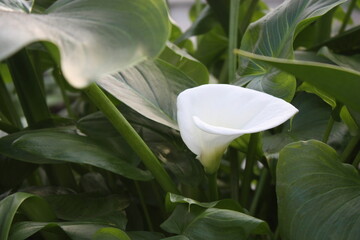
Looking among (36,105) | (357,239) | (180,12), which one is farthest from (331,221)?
(180,12)

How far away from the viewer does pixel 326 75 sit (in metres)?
0.27

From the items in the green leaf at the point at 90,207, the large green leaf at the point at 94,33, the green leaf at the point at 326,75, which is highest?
the large green leaf at the point at 94,33

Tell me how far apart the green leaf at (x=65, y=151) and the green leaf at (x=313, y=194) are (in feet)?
0.32

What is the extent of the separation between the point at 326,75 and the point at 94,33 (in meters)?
0.12

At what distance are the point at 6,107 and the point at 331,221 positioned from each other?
351 mm

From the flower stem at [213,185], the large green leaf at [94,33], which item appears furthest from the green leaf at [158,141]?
the large green leaf at [94,33]

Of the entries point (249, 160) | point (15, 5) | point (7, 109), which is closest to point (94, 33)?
point (15, 5)

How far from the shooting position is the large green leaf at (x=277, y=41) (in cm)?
39

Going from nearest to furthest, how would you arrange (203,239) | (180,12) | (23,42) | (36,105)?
(23,42)
(203,239)
(36,105)
(180,12)

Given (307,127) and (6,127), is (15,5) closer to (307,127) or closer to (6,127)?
(6,127)

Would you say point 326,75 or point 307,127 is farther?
point 307,127

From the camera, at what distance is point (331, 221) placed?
0.34 meters

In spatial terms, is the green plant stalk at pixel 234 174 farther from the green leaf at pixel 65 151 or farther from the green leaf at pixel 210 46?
the green leaf at pixel 210 46

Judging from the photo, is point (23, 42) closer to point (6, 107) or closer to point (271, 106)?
point (271, 106)
